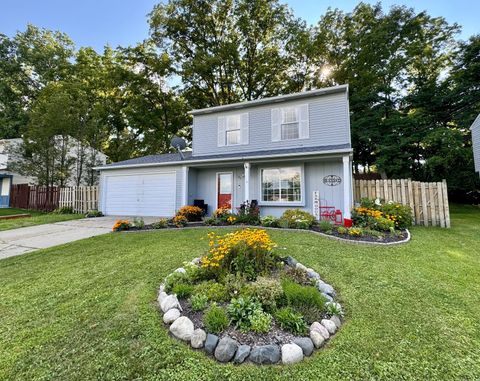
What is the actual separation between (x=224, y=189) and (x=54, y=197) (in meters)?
11.0

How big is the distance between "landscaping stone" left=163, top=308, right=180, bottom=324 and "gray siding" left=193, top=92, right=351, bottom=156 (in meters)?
8.32

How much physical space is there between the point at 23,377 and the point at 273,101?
→ 34.0 ft

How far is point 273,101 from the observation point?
1018 cm

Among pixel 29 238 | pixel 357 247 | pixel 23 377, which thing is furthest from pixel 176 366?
pixel 29 238

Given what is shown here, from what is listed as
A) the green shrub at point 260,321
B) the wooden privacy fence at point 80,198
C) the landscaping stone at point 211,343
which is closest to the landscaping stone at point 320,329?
the green shrub at point 260,321

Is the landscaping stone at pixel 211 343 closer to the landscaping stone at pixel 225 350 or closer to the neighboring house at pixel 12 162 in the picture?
the landscaping stone at pixel 225 350

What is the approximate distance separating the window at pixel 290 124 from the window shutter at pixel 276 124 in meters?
0.13

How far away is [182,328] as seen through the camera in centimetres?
236

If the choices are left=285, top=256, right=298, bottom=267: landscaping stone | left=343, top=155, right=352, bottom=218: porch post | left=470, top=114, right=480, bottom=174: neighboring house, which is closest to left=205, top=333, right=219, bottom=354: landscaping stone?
left=285, top=256, right=298, bottom=267: landscaping stone

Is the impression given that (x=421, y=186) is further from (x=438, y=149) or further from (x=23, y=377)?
(x=23, y=377)

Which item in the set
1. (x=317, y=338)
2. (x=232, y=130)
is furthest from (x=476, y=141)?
(x=317, y=338)

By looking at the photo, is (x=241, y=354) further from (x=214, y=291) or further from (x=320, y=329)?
(x=214, y=291)

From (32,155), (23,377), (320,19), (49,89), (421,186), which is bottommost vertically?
(23,377)

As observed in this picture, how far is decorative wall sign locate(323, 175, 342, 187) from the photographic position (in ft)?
29.1
